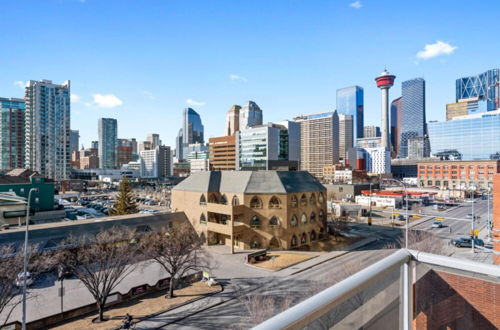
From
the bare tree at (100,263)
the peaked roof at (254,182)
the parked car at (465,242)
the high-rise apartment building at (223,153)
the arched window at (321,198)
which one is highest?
the high-rise apartment building at (223,153)

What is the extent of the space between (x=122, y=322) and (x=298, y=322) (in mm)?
25393

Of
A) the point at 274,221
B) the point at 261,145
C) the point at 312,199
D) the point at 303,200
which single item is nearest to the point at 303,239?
the point at 303,200

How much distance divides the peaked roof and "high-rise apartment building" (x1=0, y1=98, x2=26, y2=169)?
12991cm

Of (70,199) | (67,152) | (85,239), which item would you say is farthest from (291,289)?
(67,152)

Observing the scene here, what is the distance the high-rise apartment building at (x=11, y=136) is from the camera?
136613 millimetres

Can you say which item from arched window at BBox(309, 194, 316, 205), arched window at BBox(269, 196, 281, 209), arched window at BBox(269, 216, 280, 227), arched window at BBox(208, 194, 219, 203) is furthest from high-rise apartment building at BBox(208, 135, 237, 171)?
arched window at BBox(269, 216, 280, 227)

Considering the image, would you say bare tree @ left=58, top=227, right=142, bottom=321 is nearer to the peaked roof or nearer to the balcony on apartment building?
the peaked roof

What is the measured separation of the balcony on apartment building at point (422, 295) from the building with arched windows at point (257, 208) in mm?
39406

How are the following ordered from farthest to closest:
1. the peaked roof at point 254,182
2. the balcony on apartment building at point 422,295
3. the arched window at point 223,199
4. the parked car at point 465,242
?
the arched window at point 223,199
the peaked roof at point 254,182
the parked car at point 465,242
the balcony on apartment building at point 422,295

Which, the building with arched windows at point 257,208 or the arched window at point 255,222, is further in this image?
the arched window at point 255,222

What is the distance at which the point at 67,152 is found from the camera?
13938 cm

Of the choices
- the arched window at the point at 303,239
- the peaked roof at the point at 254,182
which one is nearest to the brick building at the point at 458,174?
the peaked roof at the point at 254,182

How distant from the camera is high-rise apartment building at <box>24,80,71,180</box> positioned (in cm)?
13025

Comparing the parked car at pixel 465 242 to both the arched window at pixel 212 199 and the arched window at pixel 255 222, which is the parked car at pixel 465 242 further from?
the arched window at pixel 212 199
